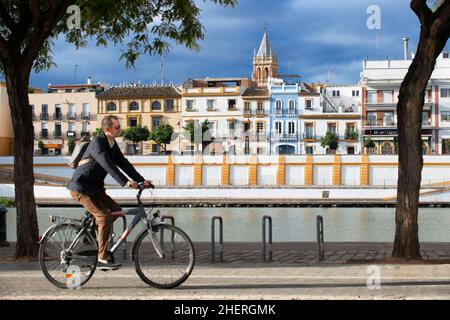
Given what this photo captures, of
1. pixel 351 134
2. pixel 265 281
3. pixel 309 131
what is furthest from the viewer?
pixel 309 131

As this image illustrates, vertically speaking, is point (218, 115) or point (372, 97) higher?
point (372, 97)

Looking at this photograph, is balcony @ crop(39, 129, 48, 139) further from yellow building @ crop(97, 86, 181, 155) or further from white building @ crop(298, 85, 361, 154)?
white building @ crop(298, 85, 361, 154)

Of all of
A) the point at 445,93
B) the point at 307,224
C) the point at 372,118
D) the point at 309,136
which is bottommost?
the point at 307,224

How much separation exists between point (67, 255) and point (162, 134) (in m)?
65.4

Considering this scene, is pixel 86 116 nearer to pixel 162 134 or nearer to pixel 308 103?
pixel 162 134

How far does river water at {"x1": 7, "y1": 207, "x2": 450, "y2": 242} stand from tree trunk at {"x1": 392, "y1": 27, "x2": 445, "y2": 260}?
1543 centimetres

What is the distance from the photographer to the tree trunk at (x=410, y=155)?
10.9 m

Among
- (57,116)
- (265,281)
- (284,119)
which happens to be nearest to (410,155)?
(265,281)

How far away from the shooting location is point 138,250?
25.3 ft

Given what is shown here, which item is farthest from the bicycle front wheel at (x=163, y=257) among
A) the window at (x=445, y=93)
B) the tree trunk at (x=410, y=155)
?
the window at (x=445, y=93)

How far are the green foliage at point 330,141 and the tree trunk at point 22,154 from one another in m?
59.9

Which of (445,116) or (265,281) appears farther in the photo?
(445,116)

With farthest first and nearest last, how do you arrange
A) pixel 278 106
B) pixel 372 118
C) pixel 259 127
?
pixel 259 127 < pixel 278 106 < pixel 372 118
